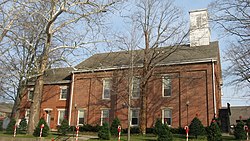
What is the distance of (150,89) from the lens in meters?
27.6

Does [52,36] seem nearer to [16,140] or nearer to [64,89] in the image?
[16,140]

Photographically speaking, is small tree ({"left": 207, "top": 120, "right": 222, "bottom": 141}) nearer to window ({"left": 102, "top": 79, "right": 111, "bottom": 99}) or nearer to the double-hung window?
the double-hung window

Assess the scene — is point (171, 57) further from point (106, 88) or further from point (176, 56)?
point (106, 88)

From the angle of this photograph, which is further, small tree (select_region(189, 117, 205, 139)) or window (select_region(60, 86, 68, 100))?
window (select_region(60, 86, 68, 100))

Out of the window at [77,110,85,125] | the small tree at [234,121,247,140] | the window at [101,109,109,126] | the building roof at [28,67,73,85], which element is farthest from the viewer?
the building roof at [28,67,73,85]

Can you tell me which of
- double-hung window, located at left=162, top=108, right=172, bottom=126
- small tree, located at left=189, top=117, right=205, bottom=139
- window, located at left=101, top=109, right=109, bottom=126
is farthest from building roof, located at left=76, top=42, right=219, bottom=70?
small tree, located at left=189, top=117, right=205, bottom=139

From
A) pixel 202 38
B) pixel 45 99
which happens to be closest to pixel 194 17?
pixel 202 38

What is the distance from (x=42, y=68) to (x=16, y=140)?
17.7 feet

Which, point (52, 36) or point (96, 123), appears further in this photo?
point (96, 123)

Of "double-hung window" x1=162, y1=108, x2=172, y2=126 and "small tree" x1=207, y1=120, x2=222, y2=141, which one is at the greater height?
"double-hung window" x1=162, y1=108, x2=172, y2=126

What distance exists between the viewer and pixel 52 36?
1900 cm

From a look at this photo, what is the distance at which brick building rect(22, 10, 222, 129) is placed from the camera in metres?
24.8

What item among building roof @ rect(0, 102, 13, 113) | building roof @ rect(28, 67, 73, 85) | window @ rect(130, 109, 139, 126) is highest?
building roof @ rect(28, 67, 73, 85)

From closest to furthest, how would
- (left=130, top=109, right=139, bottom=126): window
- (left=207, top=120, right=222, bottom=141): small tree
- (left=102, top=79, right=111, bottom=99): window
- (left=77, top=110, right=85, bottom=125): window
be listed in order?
(left=207, top=120, right=222, bottom=141): small tree, (left=130, top=109, right=139, bottom=126): window, (left=102, top=79, right=111, bottom=99): window, (left=77, top=110, right=85, bottom=125): window
